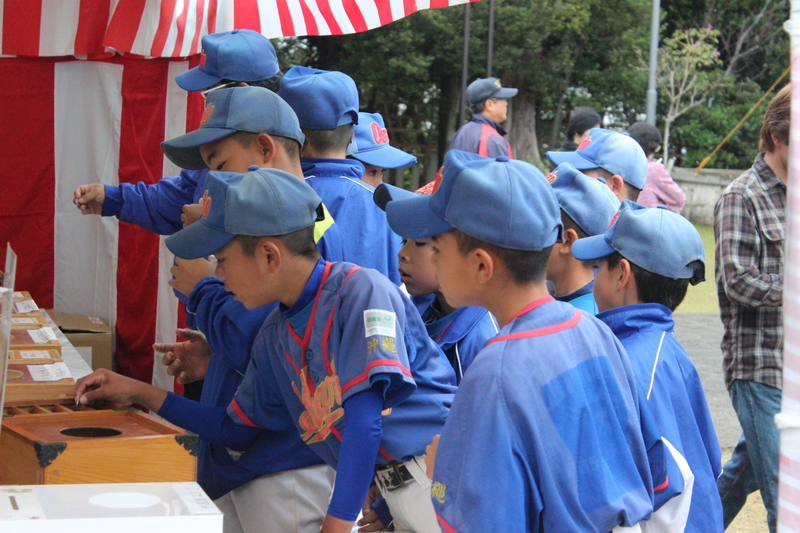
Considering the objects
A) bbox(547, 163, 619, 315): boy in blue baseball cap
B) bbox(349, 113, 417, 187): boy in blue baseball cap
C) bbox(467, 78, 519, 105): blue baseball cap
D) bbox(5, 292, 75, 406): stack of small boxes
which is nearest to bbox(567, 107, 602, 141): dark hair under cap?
bbox(467, 78, 519, 105): blue baseball cap

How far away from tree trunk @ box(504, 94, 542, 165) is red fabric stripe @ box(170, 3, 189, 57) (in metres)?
16.1

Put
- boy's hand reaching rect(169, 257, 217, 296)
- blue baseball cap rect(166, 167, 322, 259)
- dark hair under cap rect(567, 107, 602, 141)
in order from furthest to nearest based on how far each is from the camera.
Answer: dark hair under cap rect(567, 107, 602, 141)
boy's hand reaching rect(169, 257, 217, 296)
blue baseball cap rect(166, 167, 322, 259)

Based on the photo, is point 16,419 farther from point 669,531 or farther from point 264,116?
point 669,531

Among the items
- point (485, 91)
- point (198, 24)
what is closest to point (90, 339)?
point (198, 24)

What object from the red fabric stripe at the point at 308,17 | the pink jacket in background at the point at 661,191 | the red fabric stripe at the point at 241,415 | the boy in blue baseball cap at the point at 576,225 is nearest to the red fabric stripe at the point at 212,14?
the red fabric stripe at the point at 308,17

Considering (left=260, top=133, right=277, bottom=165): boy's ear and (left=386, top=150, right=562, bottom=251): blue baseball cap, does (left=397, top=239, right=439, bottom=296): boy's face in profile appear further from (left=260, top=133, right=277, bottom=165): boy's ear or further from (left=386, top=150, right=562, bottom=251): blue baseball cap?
(left=386, top=150, right=562, bottom=251): blue baseball cap

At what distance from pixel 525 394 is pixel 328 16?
324cm

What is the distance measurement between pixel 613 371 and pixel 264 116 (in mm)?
1416

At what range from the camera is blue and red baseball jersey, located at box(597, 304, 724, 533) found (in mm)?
2074

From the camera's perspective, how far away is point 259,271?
2068 millimetres

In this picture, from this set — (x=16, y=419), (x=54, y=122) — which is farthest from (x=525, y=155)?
(x=16, y=419)

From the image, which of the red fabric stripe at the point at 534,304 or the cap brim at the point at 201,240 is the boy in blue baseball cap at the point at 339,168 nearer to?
the cap brim at the point at 201,240

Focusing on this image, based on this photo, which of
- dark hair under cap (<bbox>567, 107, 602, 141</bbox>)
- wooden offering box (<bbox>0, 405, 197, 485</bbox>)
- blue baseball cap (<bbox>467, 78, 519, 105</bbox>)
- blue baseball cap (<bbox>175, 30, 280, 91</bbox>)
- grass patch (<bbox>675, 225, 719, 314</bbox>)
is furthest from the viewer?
grass patch (<bbox>675, 225, 719, 314</bbox>)

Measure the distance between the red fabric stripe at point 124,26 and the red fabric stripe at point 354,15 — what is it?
103 cm
